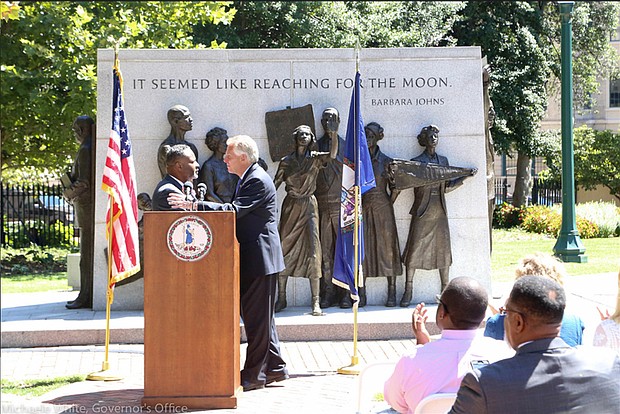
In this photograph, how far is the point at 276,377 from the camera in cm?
812

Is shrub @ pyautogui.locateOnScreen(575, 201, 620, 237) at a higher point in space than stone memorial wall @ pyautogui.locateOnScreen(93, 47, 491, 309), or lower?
lower

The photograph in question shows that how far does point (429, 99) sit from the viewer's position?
12094mm

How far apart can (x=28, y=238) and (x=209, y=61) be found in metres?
14.8

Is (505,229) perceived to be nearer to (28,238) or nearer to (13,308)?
(28,238)

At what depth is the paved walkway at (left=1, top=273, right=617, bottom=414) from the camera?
7.21 m

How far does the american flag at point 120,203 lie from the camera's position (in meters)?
8.87

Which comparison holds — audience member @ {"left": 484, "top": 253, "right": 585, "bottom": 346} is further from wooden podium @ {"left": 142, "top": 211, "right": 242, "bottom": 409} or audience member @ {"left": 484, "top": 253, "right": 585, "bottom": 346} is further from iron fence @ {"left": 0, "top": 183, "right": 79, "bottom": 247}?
iron fence @ {"left": 0, "top": 183, "right": 79, "bottom": 247}

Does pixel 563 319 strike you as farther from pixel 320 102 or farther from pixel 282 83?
pixel 282 83

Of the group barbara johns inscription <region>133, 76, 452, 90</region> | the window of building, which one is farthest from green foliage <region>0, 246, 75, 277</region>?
the window of building

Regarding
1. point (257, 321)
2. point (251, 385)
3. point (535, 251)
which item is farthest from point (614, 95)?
point (251, 385)

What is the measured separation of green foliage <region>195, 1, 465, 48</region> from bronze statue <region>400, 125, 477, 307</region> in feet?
47.6

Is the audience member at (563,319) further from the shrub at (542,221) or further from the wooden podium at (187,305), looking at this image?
the shrub at (542,221)

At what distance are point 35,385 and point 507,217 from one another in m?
23.8

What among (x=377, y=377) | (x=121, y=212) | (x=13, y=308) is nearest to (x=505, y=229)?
(x=13, y=308)
